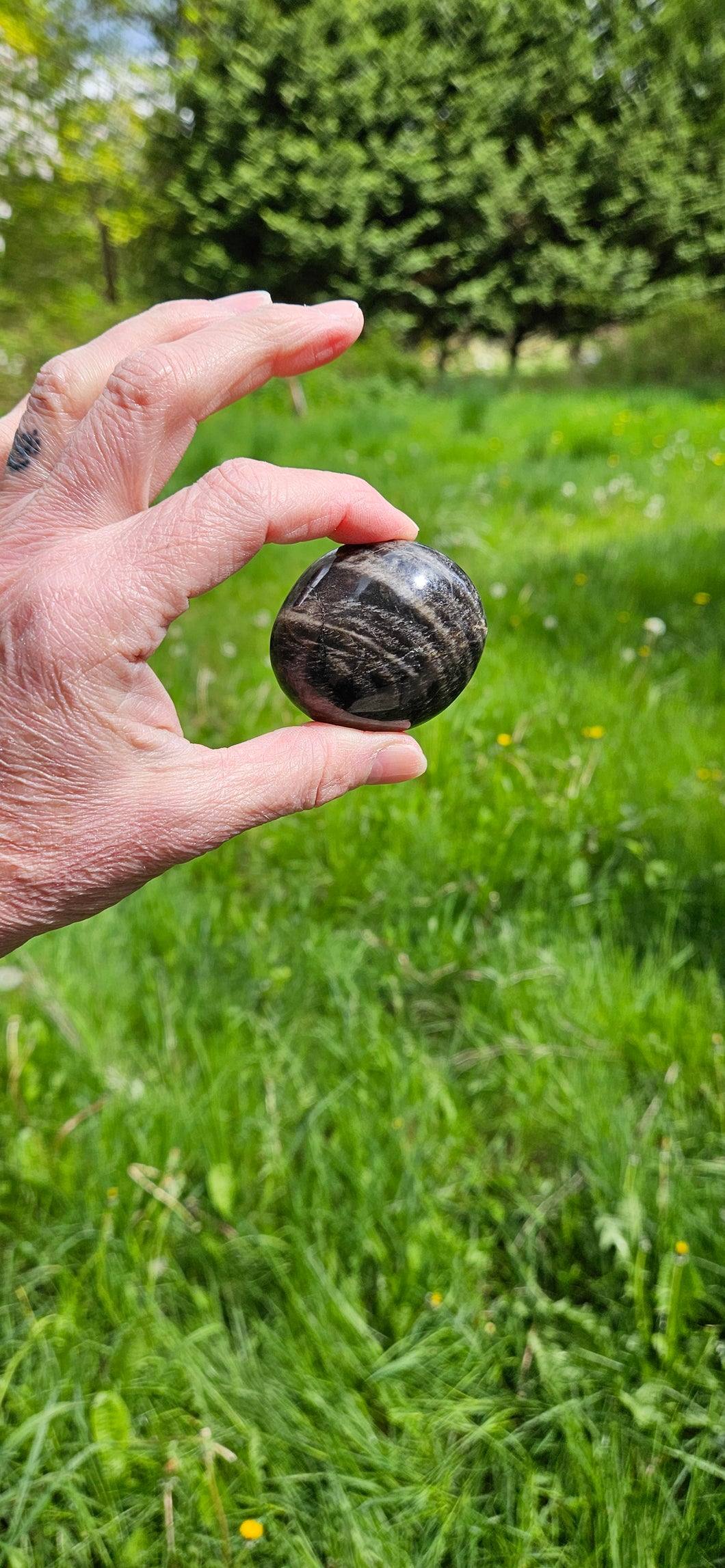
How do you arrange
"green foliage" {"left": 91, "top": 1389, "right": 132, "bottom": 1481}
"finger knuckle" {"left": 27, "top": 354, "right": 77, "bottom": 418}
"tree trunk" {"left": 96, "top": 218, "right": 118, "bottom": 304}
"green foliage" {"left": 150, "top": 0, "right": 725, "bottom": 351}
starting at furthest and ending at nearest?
1. "tree trunk" {"left": 96, "top": 218, "right": 118, "bottom": 304}
2. "green foliage" {"left": 150, "top": 0, "right": 725, "bottom": 351}
3. "green foliage" {"left": 91, "top": 1389, "right": 132, "bottom": 1481}
4. "finger knuckle" {"left": 27, "top": 354, "right": 77, "bottom": 418}

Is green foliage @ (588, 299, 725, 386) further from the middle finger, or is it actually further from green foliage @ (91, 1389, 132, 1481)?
green foliage @ (91, 1389, 132, 1481)

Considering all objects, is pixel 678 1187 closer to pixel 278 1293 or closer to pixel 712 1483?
pixel 712 1483

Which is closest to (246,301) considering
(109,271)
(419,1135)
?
(419,1135)

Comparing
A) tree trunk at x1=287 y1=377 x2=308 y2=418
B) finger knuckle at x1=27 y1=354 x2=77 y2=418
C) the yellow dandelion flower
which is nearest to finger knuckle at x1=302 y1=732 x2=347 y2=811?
finger knuckle at x1=27 y1=354 x2=77 y2=418

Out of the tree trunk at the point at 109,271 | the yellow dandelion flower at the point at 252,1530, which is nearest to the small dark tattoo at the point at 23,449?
the yellow dandelion flower at the point at 252,1530

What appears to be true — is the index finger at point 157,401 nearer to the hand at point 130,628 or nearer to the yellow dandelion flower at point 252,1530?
the hand at point 130,628

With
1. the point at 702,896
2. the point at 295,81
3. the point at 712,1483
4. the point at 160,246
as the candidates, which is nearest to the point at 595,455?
the point at 702,896

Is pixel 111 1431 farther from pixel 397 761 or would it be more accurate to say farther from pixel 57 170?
pixel 57 170
